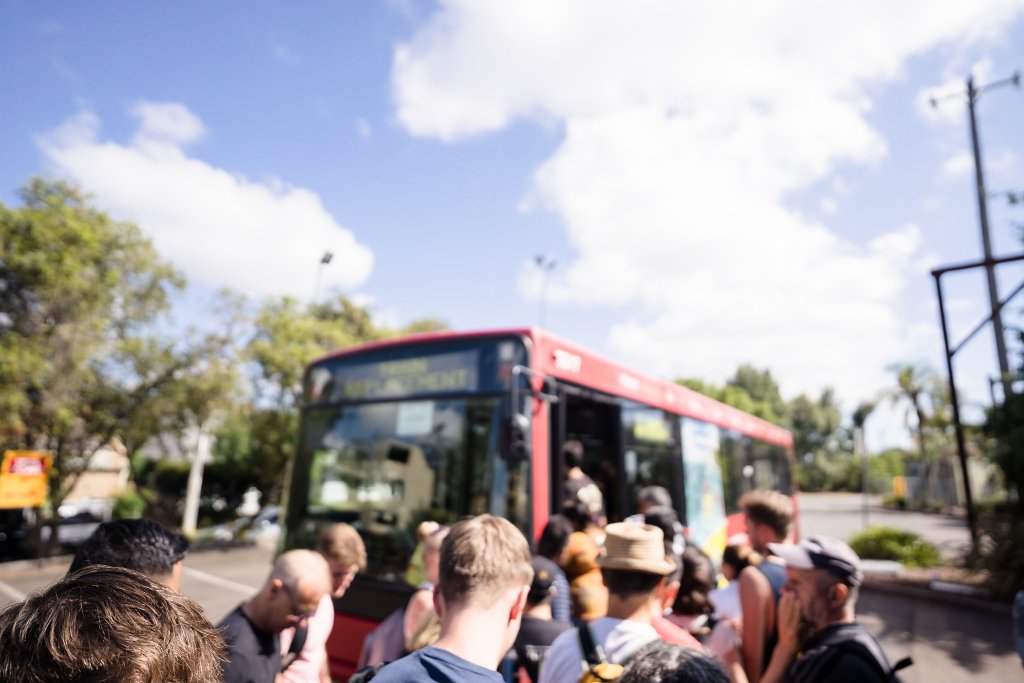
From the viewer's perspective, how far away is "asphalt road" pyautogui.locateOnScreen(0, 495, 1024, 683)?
735 centimetres

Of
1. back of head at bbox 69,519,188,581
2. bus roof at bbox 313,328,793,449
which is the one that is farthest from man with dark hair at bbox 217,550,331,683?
bus roof at bbox 313,328,793,449

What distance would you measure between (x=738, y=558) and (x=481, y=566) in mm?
2371

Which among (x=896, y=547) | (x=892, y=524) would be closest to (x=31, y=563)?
(x=896, y=547)

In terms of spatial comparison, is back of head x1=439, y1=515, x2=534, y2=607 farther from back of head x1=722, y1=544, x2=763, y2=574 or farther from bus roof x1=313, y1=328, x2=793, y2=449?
bus roof x1=313, y1=328, x2=793, y2=449

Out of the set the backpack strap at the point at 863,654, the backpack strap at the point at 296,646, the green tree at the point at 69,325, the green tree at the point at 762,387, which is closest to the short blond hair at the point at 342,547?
the backpack strap at the point at 296,646

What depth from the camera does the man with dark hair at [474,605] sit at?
1671 mm

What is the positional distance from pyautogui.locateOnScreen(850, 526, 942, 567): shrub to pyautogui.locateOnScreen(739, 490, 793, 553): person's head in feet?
42.7

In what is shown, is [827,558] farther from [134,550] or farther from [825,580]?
[134,550]

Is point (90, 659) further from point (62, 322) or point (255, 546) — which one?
point (255, 546)

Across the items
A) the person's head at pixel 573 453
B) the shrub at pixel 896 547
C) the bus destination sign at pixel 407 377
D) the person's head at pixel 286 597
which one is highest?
the bus destination sign at pixel 407 377

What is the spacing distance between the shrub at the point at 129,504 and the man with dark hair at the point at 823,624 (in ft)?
84.7

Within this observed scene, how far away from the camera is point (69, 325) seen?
15664 millimetres

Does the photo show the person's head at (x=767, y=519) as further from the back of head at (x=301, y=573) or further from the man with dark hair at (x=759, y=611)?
the back of head at (x=301, y=573)

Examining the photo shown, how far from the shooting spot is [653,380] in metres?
7.56
